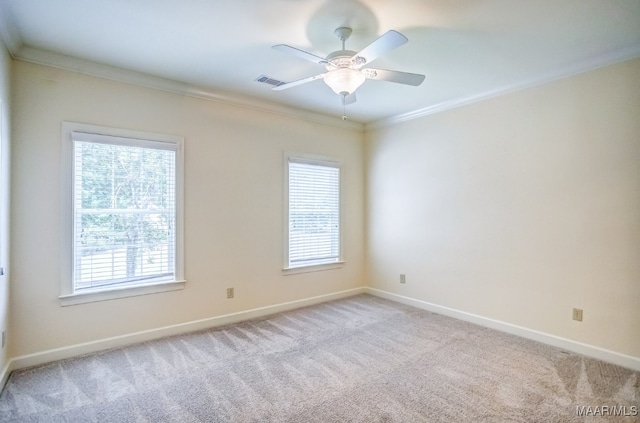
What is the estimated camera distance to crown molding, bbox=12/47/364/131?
109 inches

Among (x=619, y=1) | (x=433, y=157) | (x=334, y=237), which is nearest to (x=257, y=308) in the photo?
(x=334, y=237)

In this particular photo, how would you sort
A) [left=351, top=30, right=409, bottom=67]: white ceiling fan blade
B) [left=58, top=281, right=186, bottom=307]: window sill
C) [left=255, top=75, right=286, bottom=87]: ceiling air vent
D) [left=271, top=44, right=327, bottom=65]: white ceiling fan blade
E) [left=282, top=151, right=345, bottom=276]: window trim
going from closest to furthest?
[left=351, top=30, right=409, bottom=67]: white ceiling fan blade, [left=271, top=44, right=327, bottom=65]: white ceiling fan blade, [left=58, top=281, right=186, bottom=307]: window sill, [left=255, top=75, right=286, bottom=87]: ceiling air vent, [left=282, top=151, right=345, bottom=276]: window trim

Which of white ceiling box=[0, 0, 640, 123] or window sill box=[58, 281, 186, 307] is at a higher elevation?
white ceiling box=[0, 0, 640, 123]

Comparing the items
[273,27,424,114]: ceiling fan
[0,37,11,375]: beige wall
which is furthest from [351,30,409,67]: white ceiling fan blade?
[0,37,11,375]: beige wall

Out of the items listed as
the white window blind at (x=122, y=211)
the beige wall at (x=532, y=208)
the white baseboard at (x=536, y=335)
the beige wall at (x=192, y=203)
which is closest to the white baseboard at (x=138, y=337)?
the beige wall at (x=192, y=203)

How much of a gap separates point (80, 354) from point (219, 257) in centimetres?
149

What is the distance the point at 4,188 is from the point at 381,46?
116 inches

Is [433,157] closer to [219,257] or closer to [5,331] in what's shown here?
[219,257]

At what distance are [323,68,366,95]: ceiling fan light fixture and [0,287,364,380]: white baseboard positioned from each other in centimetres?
281

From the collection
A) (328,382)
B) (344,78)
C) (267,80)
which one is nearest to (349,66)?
(344,78)

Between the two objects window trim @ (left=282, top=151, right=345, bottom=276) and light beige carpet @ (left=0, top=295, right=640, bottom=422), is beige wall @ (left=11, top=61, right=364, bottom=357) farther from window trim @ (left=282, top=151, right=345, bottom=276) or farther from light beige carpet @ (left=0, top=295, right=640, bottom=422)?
light beige carpet @ (left=0, top=295, right=640, bottom=422)

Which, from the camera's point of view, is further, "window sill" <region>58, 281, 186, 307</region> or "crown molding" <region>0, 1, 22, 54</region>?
"window sill" <region>58, 281, 186, 307</region>

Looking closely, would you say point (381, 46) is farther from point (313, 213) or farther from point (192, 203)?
point (313, 213)

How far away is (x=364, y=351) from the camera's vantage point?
3.06 metres
